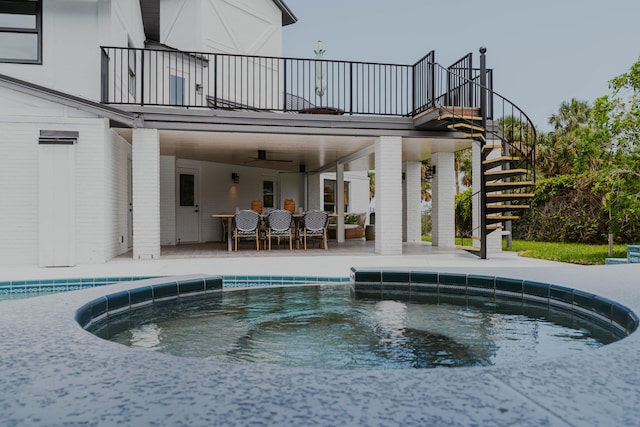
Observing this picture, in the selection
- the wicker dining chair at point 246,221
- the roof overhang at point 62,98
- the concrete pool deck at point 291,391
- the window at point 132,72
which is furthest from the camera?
the window at point 132,72

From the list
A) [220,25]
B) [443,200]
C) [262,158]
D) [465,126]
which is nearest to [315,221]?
[262,158]

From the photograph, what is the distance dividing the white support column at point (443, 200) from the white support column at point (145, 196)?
6596 millimetres

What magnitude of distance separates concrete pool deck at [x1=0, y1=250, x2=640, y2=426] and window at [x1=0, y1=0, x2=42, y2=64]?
316 inches

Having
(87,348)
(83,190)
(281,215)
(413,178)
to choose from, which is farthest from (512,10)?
(87,348)

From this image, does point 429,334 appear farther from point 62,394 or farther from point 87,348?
point 62,394

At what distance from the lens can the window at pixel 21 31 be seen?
8641 millimetres

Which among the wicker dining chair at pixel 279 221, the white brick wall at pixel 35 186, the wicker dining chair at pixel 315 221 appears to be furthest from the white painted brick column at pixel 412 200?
the white brick wall at pixel 35 186

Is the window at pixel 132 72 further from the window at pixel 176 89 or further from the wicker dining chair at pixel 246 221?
the wicker dining chair at pixel 246 221


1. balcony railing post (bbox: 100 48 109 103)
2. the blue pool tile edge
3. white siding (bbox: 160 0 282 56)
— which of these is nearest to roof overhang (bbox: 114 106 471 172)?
balcony railing post (bbox: 100 48 109 103)

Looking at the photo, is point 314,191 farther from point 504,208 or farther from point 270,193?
point 504,208

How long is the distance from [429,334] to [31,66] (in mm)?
8411

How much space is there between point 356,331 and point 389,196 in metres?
6.16

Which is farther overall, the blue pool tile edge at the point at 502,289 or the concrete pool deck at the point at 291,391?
the blue pool tile edge at the point at 502,289

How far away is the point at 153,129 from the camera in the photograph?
873 centimetres
